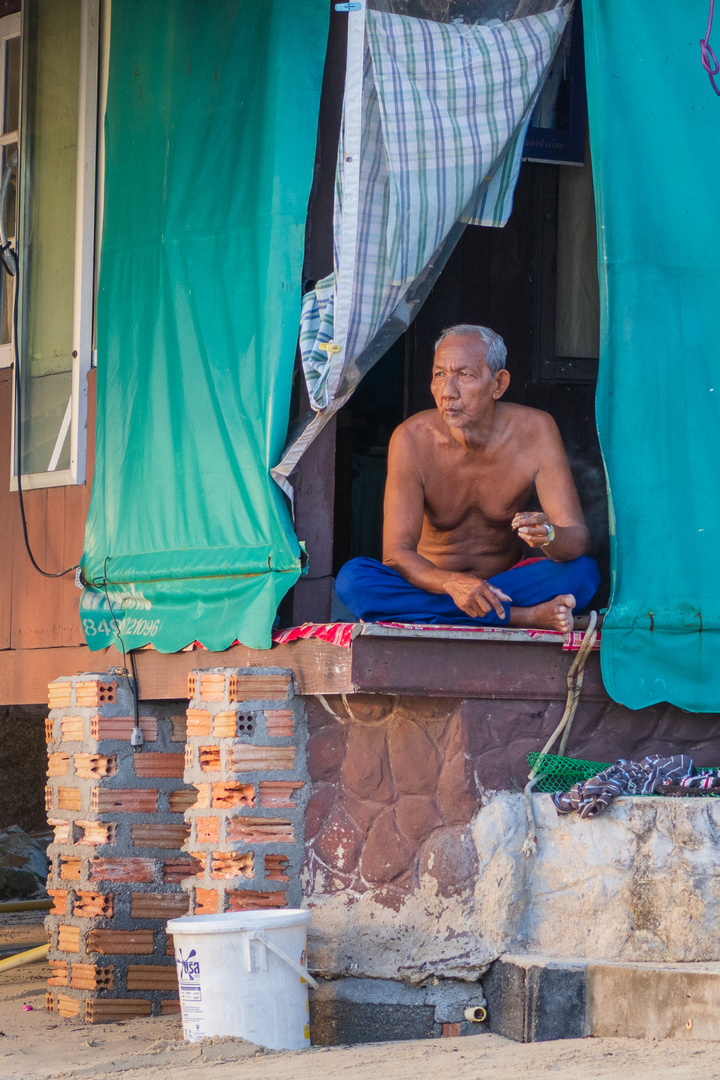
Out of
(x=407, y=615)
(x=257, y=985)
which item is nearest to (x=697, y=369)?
(x=407, y=615)

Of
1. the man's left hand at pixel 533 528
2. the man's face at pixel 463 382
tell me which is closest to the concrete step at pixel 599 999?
the man's left hand at pixel 533 528

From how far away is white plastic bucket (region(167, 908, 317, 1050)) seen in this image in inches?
168

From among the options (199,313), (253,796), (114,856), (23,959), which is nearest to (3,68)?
(199,313)

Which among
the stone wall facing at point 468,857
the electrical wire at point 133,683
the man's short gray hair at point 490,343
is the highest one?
the man's short gray hair at point 490,343

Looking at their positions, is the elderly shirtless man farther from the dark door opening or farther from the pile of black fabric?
the dark door opening

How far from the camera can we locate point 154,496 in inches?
214

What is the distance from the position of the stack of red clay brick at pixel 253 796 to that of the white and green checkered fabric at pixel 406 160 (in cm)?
101

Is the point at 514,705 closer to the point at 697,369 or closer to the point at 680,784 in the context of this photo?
the point at 680,784

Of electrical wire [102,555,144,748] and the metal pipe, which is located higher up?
electrical wire [102,555,144,748]

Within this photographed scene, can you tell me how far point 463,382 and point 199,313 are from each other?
1027 millimetres

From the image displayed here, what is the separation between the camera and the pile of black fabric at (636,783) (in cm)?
443

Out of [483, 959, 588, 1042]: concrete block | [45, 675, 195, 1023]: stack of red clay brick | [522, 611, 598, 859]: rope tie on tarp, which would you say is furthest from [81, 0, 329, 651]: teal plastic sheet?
[483, 959, 588, 1042]: concrete block

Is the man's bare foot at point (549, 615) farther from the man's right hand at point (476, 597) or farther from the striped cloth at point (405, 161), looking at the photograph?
the striped cloth at point (405, 161)

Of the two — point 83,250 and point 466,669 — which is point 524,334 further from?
point 466,669
